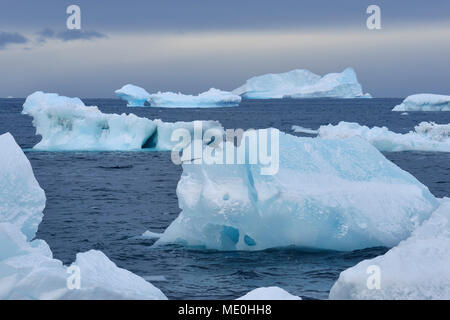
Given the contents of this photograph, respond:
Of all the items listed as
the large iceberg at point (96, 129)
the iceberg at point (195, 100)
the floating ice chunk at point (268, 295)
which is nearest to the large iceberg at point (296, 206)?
the floating ice chunk at point (268, 295)

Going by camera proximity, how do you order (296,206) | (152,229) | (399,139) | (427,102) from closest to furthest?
(296,206)
(152,229)
(399,139)
(427,102)

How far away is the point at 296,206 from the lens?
1087cm

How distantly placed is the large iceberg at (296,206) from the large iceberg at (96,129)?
661 inches

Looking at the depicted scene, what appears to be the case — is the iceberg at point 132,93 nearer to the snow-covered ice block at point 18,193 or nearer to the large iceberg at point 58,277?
the snow-covered ice block at point 18,193

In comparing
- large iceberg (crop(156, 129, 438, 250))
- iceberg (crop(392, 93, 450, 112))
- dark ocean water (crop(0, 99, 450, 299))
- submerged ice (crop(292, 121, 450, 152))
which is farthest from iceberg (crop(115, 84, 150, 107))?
large iceberg (crop(156, 129, 438, 250))

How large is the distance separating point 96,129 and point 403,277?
78.0 ft

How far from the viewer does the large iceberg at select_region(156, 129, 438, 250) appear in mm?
10922

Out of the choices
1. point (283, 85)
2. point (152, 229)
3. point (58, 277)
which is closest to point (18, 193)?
point (58, 277)

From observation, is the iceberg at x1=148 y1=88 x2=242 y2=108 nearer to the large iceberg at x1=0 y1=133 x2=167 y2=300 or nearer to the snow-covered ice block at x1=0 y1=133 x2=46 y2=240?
the snow-covered ice block at x1=0 y1=133 x2=46 y2=240

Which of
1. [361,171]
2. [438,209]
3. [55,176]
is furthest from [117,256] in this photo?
[55,176]

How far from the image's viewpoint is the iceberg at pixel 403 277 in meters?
6.42

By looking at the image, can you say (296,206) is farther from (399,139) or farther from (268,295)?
(399,139)

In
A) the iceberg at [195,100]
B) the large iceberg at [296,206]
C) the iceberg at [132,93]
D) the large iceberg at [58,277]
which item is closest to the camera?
the large iceberg at [58,277]

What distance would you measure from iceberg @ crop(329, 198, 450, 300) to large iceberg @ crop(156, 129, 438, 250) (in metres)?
3.67
